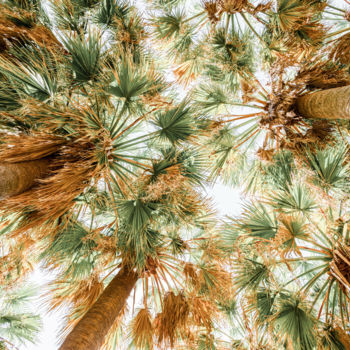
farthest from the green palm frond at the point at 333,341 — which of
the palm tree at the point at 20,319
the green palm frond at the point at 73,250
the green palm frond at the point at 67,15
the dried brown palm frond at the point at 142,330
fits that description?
the green palm frond at the point at 67,15

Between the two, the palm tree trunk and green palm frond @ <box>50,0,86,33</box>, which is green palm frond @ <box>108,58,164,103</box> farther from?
the palm tree trunk

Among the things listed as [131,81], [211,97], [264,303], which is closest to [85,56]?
[131,81]

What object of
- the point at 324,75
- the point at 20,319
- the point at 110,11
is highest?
the point at 110,11

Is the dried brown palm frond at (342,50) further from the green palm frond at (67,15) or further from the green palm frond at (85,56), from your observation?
the green palm frond at (67,15)

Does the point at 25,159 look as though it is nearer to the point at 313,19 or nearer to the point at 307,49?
the point at 307,49

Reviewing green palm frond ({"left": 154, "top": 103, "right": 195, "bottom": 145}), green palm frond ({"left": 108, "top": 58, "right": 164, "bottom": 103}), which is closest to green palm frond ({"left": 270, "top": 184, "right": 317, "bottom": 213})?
green palm frond ({"left": 154, "top": 103, "right": 195, "bottom": 145})

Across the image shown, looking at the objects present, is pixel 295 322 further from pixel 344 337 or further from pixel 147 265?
pixel 147 265

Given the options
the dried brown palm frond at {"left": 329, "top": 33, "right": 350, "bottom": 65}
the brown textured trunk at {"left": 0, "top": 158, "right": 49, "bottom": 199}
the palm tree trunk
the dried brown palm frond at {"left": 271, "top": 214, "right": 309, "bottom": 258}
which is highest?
the dried brown palm frond at {"left": 329, "top": 33, "right": 350, "bottom": 65}
